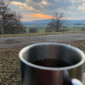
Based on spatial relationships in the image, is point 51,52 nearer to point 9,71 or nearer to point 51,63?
point 51,63

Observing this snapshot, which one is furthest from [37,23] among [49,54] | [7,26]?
[49,54]

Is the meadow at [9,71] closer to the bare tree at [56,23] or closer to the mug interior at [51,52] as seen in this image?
the mug interior at [51,52]

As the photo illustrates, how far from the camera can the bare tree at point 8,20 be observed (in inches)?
645

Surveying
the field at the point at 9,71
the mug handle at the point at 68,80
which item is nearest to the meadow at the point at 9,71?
the field at the point at 9,71

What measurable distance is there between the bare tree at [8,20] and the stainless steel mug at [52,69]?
16.2m

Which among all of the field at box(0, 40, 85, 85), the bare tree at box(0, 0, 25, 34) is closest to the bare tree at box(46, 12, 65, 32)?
the bare tree at box(0, 0, 25, 34)

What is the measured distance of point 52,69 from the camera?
699 mm

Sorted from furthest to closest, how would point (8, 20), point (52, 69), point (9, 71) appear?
point (8, 20), point (9, 71), point (52, 69)

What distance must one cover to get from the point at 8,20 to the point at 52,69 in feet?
57.0

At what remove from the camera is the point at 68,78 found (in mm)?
736

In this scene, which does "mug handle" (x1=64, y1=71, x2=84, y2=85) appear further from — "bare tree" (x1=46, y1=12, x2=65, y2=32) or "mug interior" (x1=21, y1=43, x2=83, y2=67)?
"bare tree" (x1=46, y1=12, x2=65, y2=32)

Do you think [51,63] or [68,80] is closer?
[68,80]

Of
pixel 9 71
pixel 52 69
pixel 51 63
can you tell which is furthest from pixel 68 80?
pixel 9 71

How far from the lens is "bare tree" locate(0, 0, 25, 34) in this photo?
16380 millimetres
